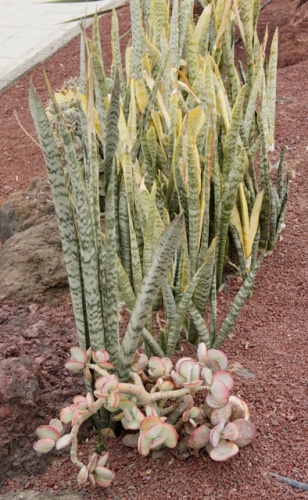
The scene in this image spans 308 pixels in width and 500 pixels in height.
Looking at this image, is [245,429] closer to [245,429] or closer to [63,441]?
[245,429]

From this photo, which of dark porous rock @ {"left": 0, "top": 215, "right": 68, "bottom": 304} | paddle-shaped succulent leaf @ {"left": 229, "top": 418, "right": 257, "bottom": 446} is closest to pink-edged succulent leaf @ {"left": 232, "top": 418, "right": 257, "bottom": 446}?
paddle-shaped succulent leaf @ {"left": 229, "top": 418, "right": 257, "bottom": 446}

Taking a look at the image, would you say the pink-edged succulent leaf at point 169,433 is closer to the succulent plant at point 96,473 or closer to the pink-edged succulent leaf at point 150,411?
the pink-edged succulent leaf at point 150,411

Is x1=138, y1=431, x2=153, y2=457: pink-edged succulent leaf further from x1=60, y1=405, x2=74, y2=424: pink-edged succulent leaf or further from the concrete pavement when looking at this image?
the concrete pavement

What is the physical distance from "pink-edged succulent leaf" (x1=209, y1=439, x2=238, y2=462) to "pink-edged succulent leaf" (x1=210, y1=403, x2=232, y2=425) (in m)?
0.04

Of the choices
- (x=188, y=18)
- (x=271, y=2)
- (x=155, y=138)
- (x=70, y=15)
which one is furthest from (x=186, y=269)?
(x=70, y=15)

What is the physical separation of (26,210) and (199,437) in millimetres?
1752

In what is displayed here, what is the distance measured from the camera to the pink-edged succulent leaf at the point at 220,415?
1696mm

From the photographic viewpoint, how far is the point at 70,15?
6941 millimetres

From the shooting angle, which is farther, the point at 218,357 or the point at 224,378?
the point at 218,357

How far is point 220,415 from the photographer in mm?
1703

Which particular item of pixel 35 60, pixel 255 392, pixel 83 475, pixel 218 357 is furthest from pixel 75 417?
pixel 35 60

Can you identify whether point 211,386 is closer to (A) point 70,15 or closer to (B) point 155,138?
(B) point 155,138

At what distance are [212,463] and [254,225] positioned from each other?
91cm

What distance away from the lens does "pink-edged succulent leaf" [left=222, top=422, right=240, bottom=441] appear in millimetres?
1648
